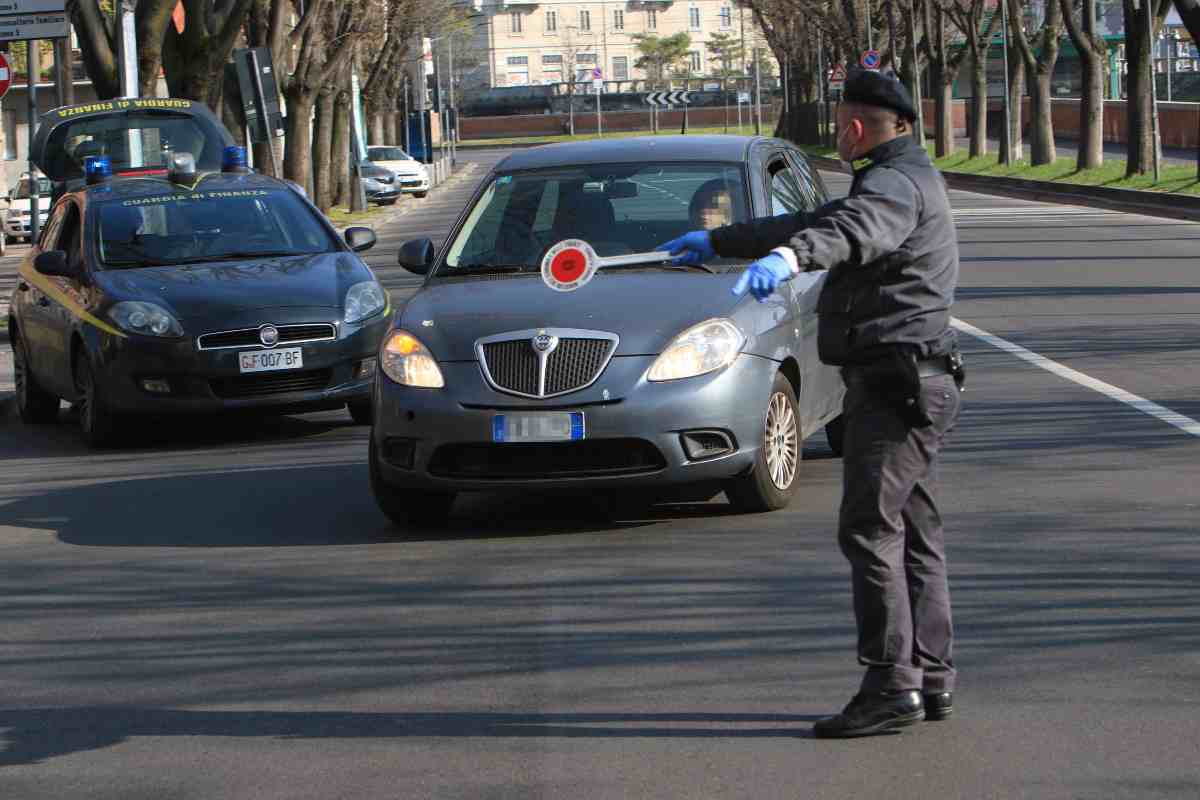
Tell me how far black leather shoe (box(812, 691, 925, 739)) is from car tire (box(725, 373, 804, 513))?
3.37 m

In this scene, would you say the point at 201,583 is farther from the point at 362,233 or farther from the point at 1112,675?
the point at 362,233

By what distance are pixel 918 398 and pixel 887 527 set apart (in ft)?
1.16

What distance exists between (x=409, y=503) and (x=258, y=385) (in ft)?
11.8

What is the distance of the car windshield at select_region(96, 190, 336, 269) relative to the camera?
13.7m

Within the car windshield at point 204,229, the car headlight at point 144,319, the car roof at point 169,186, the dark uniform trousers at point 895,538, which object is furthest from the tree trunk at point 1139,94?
the dark uniform trousers at point 895,538

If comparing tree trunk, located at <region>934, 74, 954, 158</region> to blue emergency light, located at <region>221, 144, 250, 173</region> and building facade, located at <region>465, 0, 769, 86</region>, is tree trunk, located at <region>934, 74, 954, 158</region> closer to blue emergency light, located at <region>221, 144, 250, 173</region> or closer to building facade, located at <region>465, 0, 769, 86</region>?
blue emergency light, located at <region>221, 144, 250, 173</region>

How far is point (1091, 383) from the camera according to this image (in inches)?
533

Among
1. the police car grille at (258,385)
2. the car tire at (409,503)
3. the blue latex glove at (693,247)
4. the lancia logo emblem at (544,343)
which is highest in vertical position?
the blue latex glove at (693,247)

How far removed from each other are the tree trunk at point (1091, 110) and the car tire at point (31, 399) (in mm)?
31663

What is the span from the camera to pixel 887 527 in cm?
568

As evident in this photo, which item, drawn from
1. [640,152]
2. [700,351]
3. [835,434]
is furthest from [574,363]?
[835,434]

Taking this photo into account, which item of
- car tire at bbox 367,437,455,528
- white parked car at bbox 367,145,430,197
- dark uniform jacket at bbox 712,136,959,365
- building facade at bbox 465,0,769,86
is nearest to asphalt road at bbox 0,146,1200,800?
car tire at bbox 367,437,455,528

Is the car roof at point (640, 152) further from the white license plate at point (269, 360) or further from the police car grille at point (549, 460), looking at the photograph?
the white license plate at point (269, 360)

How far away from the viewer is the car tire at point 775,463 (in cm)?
910
